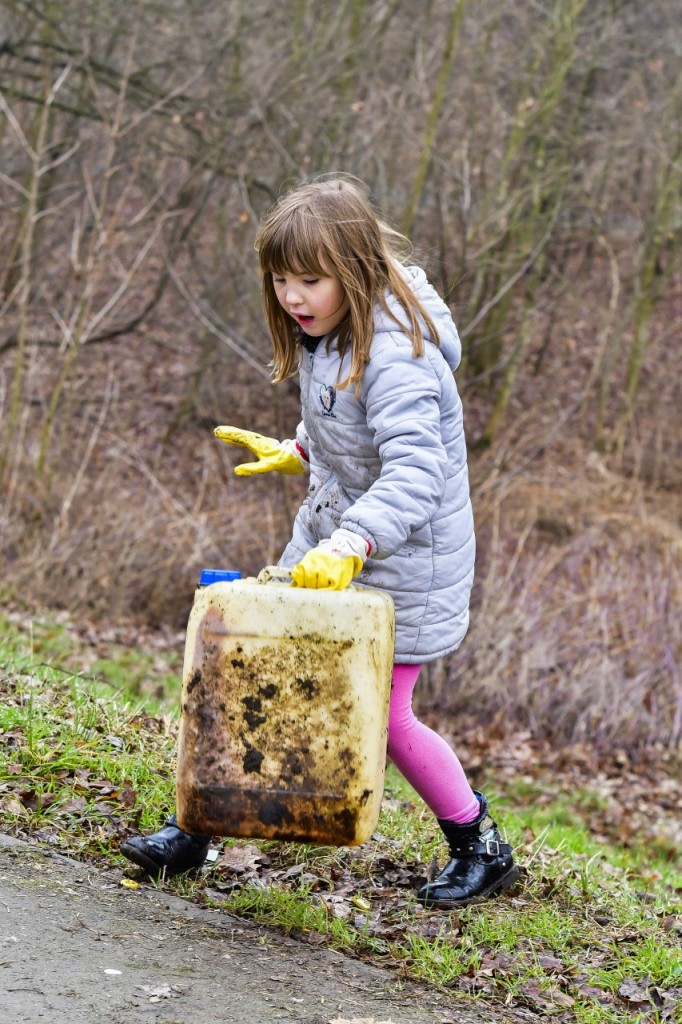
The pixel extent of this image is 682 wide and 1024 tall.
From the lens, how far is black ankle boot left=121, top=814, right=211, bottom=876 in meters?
2.79

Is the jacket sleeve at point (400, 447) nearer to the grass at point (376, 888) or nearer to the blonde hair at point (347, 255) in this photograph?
the blonde hair at point (347, 255)

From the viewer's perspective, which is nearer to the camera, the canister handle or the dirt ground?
the dirt ground

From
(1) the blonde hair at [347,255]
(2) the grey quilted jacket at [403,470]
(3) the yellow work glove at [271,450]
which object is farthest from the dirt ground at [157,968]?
(1) the blonde hair at [347,255]

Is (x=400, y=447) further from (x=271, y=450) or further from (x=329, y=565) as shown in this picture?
(x=271, y=450)

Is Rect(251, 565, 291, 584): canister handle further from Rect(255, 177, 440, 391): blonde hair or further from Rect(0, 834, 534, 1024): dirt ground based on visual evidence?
Rect(0, 834, 534, 1024): dirt ground

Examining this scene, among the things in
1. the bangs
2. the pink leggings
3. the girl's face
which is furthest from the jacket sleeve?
the pink leggings

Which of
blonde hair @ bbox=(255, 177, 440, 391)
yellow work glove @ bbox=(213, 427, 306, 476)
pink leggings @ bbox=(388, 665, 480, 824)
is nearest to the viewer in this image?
blonde hair @ bbox=(255, 177, 440, 391)

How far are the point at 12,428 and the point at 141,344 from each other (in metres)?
5.06

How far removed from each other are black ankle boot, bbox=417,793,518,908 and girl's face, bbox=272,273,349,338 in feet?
4.40

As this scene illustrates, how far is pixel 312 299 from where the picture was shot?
266 cm

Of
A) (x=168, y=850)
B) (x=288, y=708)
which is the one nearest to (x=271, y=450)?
(x=288, y=708)

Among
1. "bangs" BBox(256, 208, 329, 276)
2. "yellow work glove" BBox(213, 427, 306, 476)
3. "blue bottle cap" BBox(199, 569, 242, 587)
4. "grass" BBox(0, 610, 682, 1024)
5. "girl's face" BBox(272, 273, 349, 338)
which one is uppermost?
"bangs" BBox(256, 208, 329, 276)

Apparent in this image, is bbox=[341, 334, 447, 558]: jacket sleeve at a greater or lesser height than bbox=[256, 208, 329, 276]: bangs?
lesser

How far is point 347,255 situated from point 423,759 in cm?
126
